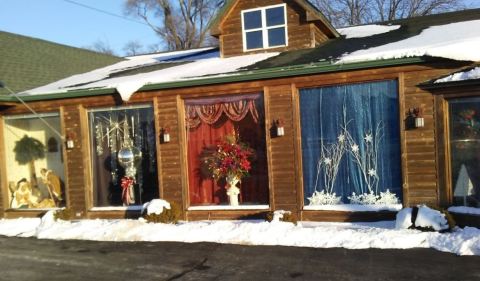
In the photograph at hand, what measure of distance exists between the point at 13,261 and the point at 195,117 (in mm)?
4690

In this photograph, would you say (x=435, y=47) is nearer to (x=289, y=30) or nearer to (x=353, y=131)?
(x=353, y=131)

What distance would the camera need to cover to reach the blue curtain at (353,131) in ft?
32.2

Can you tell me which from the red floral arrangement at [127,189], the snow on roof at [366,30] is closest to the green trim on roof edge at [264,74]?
the red floral arrangement at [127,189]

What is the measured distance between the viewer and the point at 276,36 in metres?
12.7

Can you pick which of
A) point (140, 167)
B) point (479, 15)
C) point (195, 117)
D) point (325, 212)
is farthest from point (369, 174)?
point (479, 15)

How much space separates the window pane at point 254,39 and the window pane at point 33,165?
525 centimetres

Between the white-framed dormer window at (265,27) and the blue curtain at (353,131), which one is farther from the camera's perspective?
the white-framed dormer window at (265,27)

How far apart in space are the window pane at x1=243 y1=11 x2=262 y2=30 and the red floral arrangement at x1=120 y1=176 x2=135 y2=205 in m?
4.72

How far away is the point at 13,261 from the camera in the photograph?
28.6 ft

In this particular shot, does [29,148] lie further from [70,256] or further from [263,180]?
[263,180]

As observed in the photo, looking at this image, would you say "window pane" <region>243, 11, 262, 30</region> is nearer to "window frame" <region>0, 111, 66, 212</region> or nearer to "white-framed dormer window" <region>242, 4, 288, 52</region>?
"white-framed dormer window" <region>242, 4, 288, 52</region>

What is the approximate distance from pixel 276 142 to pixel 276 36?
132 inches

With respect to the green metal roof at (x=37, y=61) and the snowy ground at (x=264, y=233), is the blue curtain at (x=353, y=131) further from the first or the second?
the green metal roof at (x=37, y=61)

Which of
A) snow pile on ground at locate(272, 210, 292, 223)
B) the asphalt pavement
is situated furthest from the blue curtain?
the asphalt pavement
